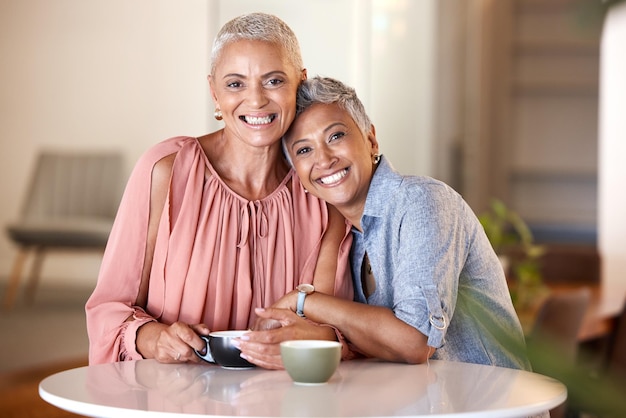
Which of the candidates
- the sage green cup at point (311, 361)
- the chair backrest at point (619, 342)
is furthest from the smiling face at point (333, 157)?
the chair backrest at point (619, 342)

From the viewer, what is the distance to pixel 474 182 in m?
A: 6.97

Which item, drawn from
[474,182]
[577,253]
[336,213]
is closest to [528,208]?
[474,182]

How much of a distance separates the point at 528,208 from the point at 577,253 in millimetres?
2736

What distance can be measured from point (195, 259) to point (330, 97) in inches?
18.0

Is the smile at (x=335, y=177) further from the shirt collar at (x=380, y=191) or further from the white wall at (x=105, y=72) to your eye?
the white wall at (x=105, y=72)

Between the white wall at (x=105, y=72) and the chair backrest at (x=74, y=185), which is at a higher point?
the white wall at (x=105, y=72)

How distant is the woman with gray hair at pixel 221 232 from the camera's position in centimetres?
194

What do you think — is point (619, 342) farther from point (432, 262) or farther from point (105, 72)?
point (105, 72)

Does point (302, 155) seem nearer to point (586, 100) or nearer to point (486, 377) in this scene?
point (486, 377)

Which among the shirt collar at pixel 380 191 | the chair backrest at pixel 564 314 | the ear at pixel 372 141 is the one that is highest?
the ear at pixel 372 141

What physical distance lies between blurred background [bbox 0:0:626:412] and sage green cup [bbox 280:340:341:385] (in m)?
0.69

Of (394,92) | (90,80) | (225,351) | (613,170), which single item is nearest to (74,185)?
(90,80)

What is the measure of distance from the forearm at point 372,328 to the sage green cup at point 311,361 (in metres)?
0.23

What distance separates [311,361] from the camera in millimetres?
1469
